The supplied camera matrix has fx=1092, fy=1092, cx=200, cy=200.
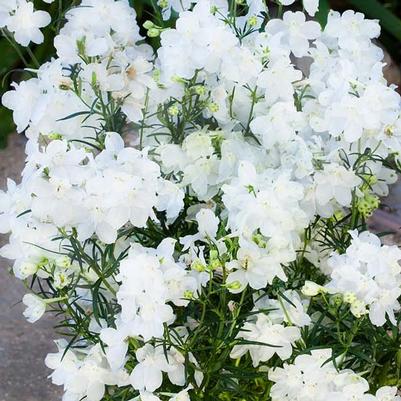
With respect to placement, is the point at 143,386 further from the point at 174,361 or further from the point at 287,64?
the point at 287,64

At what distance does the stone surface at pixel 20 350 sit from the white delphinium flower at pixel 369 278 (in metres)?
0.91

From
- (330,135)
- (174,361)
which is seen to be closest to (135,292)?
(174,361)

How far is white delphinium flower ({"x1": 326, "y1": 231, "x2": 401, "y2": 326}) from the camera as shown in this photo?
1349 mm

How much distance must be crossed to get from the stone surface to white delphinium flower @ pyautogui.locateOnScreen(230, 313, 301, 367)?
0.75 meters

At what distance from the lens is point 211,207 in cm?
154

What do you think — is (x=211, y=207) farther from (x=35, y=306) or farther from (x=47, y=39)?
(x=47, y=39)

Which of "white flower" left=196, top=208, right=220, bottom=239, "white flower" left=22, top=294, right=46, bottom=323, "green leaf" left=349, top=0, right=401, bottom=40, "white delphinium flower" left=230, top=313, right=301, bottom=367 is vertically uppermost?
"white flower" left=196, top=208, right=220, bottom=239

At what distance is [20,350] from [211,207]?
97 centimetres

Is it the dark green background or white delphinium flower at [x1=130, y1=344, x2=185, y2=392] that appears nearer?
white delphinium flower at [x1=130, y1=344, x2=185, y2=392]

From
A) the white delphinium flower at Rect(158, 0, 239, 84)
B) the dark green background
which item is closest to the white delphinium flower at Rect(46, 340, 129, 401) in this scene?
the white delphinium flower at Rect(158, 0, 239, 84)

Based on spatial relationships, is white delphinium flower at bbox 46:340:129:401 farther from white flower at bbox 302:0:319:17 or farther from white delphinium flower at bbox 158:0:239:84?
white flower at bbox 302:0:319:17

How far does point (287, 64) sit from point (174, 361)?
0.43 meters

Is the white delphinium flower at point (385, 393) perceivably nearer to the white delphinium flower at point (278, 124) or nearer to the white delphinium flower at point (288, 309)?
the white delphinium flower at point (288, 309)

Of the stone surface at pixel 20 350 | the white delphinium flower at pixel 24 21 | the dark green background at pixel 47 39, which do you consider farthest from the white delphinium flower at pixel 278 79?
the dark green background at pixel 47 39
